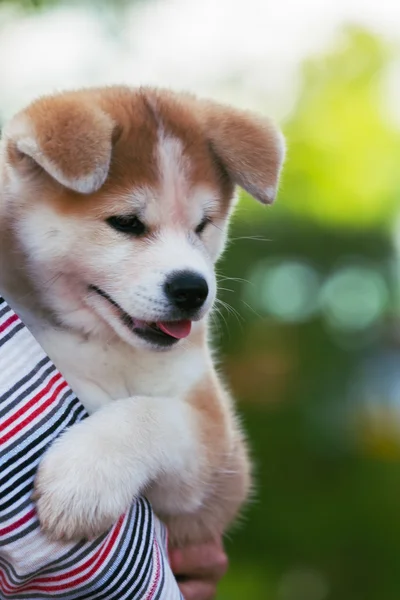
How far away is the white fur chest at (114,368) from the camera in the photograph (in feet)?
6.40

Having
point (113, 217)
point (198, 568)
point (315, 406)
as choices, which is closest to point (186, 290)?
point (113, 217)

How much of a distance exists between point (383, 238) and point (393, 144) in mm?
1154

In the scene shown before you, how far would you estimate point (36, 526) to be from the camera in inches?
58.7

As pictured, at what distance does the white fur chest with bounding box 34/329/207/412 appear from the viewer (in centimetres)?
195

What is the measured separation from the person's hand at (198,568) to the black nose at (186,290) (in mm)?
639

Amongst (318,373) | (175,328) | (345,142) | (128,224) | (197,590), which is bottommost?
(318,373)

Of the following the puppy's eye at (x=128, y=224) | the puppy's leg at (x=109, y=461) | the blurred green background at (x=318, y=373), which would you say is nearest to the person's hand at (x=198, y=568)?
the puppy's leg at (x=109, y=461)

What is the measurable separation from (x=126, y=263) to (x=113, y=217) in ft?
0.41

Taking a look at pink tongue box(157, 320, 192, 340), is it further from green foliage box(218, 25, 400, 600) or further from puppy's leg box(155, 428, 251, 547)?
green foliage box(218, 25, 400, 600)

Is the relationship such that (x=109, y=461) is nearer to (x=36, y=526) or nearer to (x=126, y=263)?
(x=36, y=526)

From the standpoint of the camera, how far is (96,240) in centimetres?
201

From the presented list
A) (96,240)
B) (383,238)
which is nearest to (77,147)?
(96,240)

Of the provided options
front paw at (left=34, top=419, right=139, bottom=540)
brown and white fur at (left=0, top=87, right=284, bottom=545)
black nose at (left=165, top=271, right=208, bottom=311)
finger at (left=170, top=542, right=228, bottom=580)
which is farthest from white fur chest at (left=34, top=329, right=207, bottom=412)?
finger at (left=170, top=542, right=228, bottom=580)

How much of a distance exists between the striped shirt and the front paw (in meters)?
0.02
